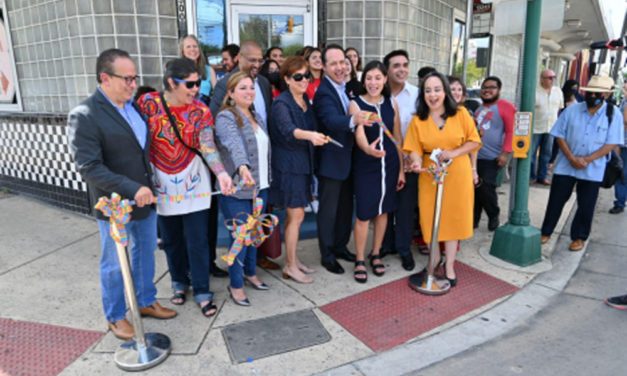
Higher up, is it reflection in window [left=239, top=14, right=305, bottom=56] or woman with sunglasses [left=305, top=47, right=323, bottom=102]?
reflection in window [left=239, top=14, right=305, bottom=56]

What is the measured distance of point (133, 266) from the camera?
116 inches

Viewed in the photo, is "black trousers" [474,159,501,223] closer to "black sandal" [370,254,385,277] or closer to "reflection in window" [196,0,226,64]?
"black sandal" [370,254,385,277]

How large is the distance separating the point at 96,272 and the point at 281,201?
191 centimetres

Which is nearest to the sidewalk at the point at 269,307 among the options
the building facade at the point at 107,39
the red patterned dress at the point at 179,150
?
the red patterned dress at the point at 179,150

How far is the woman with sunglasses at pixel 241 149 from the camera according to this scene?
2.96 metres

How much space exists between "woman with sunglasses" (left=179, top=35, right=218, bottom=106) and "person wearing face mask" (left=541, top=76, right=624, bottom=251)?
A: 3.56 m

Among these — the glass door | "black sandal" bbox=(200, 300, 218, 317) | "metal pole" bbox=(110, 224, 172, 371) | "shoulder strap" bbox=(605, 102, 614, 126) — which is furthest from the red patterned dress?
"shoulder strap" bbox=(605, 102, 614, 126)

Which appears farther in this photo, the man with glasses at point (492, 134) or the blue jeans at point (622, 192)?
the blue jeans at point (622, 192)

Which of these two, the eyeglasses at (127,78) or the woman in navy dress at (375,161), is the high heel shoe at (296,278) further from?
the eyeglasses at (127,78)

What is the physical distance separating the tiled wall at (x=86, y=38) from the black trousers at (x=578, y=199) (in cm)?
463

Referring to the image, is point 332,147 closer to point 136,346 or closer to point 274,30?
point 136,346

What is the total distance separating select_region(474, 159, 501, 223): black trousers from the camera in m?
4.87

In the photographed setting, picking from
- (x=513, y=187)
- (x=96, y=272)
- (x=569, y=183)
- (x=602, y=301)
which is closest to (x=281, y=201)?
(x=96, y=272)

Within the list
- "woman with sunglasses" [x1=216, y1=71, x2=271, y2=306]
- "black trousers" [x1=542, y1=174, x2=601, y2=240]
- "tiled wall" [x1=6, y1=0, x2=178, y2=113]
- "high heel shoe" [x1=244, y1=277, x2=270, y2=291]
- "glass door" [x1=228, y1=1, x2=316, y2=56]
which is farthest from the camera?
"glass door" [x1=228, y1=1, x2=316, y2=56]
